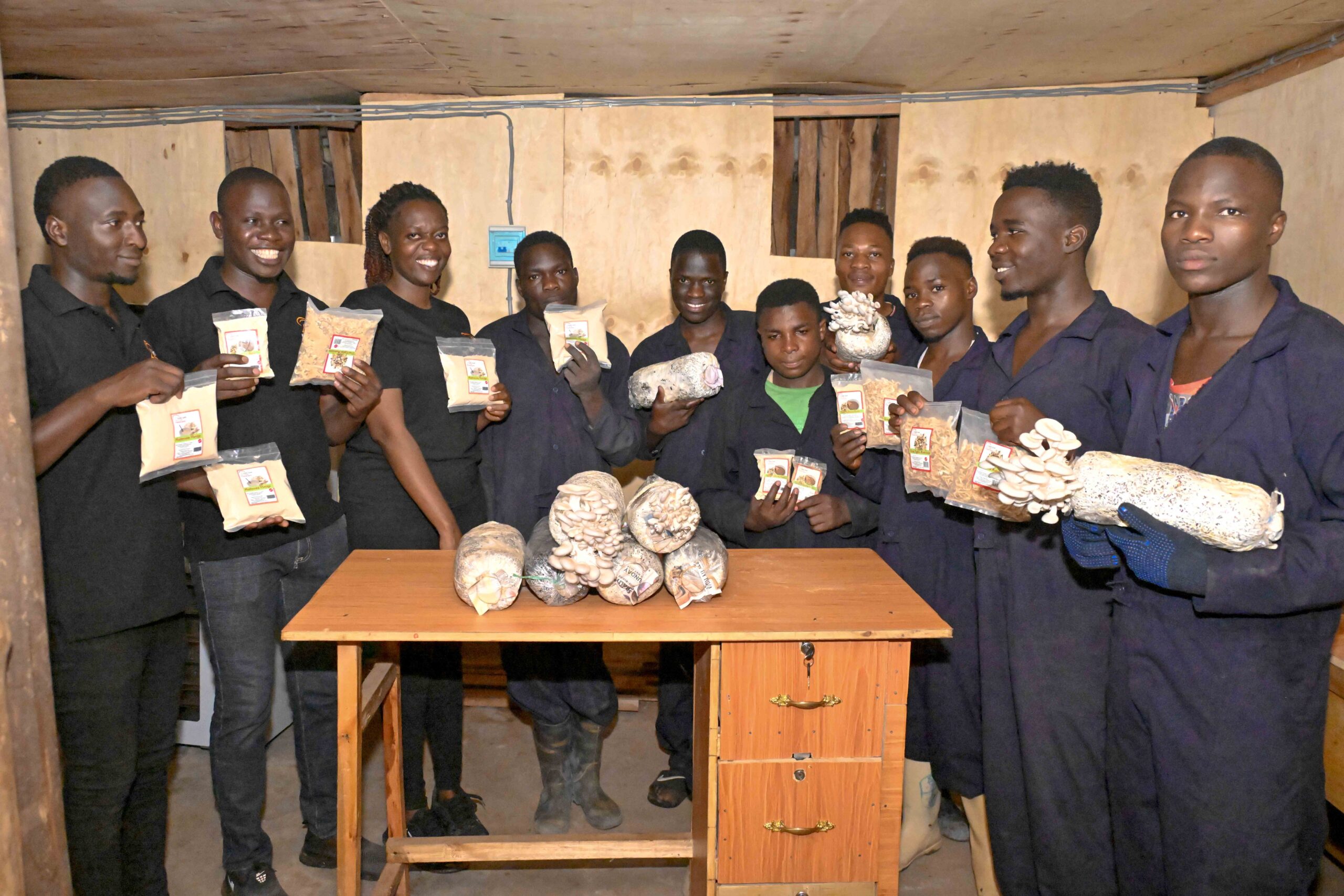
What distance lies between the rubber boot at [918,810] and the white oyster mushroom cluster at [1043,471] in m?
1.38

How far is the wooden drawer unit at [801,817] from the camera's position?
236 centimetres

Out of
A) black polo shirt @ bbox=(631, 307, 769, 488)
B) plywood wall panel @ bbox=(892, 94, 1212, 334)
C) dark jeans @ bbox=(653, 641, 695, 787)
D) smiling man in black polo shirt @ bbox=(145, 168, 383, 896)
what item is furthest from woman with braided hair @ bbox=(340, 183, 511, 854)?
plywood wall panel @ bbox=(892, 94, 1212, 334)

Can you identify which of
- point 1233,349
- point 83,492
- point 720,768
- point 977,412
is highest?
point 1233,349

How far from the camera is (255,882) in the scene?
293cm

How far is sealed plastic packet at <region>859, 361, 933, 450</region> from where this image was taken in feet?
9.04

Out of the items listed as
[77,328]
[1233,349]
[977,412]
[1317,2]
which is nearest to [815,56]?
[1317,2]

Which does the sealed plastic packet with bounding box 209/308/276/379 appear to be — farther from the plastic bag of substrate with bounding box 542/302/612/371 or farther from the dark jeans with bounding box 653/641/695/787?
the dark jeans with bounding box 653/641/695/787

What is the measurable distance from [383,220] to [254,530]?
1.20m

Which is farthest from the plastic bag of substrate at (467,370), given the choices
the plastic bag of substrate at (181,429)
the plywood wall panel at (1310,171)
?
the plywood wall panel at (1310,171)

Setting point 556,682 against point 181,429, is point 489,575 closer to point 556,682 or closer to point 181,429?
point 181,429

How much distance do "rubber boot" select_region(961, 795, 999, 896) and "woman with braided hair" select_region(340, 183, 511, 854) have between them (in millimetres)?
1761

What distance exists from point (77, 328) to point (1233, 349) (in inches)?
113

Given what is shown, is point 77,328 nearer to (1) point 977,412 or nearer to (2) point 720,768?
(2) point 720,768

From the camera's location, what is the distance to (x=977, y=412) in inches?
97.1
